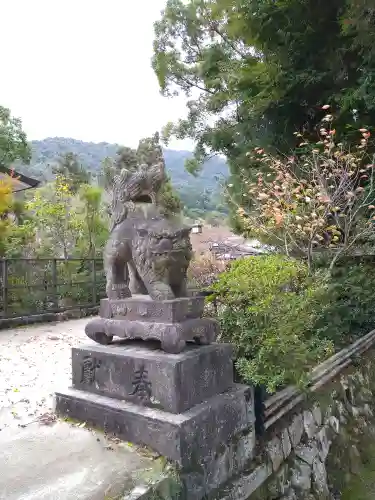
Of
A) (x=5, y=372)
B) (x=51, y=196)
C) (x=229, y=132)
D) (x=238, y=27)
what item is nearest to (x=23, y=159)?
(x=51, y=196)

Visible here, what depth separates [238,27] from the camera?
26.9 ft

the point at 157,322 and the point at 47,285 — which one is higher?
the point at 157,322

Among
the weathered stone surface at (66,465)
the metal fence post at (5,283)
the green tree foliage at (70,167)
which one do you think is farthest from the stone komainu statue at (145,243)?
the green tree foliage at (70,167)

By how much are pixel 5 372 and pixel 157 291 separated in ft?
9.74

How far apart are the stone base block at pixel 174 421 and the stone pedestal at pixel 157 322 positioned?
44cm

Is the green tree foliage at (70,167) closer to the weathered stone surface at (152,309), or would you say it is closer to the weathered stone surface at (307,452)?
the weathered stone surface at (152,309)

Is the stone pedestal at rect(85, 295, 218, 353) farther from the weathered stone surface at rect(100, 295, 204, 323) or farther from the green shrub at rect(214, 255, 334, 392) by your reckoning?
the green shrub at rect(214, 255, 334, 392)

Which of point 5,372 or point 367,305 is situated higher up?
point 367,305

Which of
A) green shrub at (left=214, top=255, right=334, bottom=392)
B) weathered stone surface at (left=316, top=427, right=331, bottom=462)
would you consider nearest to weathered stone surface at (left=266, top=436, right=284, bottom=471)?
green shrub at (left=214, top=255, right=334, bottom=392)

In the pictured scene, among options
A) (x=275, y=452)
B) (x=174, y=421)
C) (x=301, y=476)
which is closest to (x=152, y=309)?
(x=174, y=421)

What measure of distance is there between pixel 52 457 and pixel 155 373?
837mm

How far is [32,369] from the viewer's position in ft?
15.4

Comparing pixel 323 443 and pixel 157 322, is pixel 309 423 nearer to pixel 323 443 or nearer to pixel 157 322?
pixel 323 443

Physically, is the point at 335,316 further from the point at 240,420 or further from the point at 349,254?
the point at 240,420
